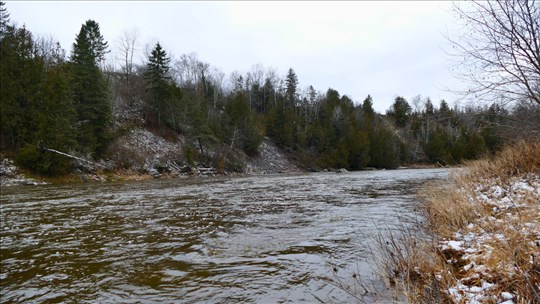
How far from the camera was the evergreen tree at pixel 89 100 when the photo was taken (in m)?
35.6

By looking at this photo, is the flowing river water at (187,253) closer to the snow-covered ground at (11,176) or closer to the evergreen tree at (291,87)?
the snow-covered ground at (11,176)

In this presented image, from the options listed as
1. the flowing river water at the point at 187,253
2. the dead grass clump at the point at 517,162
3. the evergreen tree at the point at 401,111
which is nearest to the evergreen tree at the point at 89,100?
the flowing river water at the point at 187,253

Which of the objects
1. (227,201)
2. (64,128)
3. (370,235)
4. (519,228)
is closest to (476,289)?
(519,228)

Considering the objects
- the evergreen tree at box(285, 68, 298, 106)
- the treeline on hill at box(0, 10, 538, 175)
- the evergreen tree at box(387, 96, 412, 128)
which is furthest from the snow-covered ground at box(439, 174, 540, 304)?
the evergreen tree at box(387, 96, 412, 128)

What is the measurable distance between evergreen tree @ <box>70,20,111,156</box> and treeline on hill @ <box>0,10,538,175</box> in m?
0.12

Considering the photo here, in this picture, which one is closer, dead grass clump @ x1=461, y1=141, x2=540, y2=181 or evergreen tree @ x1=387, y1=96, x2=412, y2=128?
dead grass clump @ x1=461, y1=141, x2=540, y2=181

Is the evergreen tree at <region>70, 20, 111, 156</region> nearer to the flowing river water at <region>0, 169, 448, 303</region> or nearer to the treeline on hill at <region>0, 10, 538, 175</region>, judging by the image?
the treeline on hill at <region>0, 10, 538, 175</region>

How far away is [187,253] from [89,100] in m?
37.6

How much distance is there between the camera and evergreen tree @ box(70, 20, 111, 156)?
3556 cm

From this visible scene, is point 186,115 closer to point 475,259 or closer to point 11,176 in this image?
point 11,176

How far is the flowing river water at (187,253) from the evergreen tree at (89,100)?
83.6ft

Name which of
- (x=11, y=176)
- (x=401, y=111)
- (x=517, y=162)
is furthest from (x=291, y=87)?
(x=517, y=162)

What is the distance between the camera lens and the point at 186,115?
4847 centimetres

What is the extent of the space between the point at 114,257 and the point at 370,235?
5.67 metres
